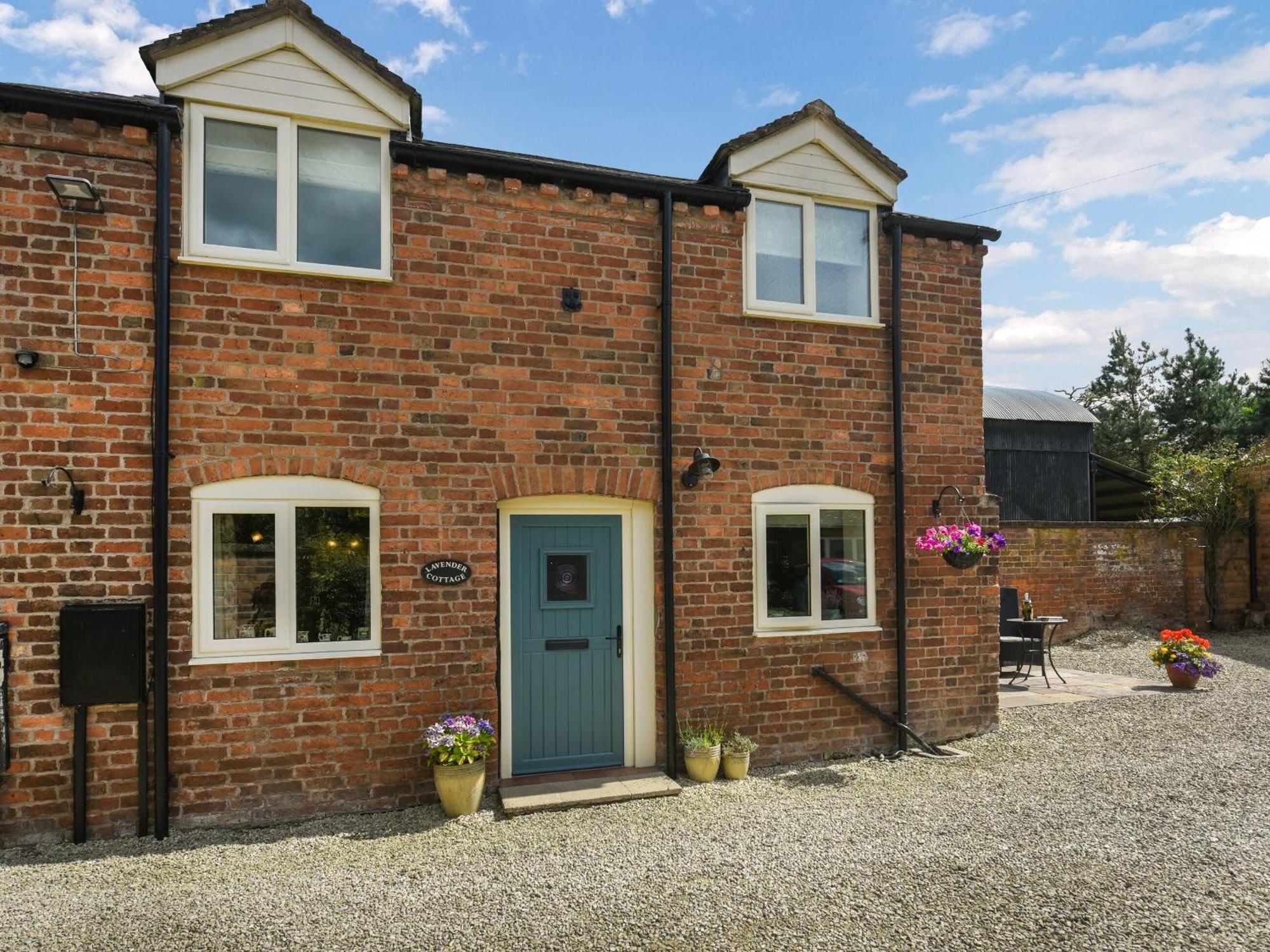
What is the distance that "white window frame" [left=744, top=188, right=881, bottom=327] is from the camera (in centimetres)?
619

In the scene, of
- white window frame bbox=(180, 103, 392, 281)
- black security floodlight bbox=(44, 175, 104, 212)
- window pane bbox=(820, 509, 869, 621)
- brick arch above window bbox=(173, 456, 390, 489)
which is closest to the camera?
black security floodlight bbox=(44, 175, 104, 212)

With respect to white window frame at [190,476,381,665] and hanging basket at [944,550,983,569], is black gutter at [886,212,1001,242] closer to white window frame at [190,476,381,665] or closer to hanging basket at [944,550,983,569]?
hanging basket at [944,550,983,569]

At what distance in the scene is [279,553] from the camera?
5008 millimetres

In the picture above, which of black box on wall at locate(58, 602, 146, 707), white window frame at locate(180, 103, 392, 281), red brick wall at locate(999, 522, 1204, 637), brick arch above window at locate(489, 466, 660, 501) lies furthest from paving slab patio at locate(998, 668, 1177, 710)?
black box on wall at locate(58, 602, 146, 707)

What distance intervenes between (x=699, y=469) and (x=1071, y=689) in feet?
20.6

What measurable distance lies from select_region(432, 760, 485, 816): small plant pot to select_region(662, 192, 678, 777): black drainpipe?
1.54m

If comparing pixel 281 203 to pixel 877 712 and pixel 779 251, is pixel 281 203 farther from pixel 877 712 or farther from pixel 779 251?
pixel 877 712

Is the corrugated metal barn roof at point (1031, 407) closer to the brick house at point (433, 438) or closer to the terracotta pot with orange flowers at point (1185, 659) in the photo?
the terracotta pot with orange flowers at point (1185, 659)

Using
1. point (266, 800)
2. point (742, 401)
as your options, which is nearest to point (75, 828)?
point (266, 800)

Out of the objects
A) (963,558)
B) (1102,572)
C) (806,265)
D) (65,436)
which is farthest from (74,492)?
(1102,572)

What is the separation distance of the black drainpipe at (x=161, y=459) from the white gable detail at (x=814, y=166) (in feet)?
13.9

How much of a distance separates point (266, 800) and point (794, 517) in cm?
451

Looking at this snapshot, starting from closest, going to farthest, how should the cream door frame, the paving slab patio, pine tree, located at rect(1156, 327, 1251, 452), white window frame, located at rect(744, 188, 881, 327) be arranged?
the cream door frame
white window frame, located at rect(744, 188, 881, 327)
the paving slab patio
pine tree, located at rect(1156, 327, 1251, 452)

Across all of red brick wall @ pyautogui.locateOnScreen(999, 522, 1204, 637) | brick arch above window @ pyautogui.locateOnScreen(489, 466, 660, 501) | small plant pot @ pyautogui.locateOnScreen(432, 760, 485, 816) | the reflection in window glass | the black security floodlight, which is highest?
the black security floodlight
